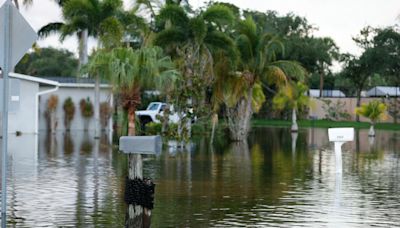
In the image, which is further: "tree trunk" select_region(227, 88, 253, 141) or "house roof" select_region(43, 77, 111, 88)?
"house roof" select_region(43, 77, 111, 88)

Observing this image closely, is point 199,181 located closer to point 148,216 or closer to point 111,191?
point 111,191

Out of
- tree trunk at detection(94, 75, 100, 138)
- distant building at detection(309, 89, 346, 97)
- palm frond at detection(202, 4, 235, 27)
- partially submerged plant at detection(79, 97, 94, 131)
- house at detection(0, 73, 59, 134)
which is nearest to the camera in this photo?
palm frond at detection(202, 4, 235, 27)

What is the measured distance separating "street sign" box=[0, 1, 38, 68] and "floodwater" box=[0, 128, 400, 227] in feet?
8.71

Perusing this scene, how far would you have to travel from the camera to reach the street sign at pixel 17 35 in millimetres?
8836

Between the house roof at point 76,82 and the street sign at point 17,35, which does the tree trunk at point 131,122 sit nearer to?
the street sign at point 17,35

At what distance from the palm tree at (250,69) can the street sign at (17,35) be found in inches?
938

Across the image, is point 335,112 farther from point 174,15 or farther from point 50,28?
point 174,15

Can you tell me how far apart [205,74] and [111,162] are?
9927 mm

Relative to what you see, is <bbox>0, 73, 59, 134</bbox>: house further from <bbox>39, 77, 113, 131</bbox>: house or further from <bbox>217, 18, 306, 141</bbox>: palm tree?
<bbox>217, 18, 306, 141</bbox>: palm tree

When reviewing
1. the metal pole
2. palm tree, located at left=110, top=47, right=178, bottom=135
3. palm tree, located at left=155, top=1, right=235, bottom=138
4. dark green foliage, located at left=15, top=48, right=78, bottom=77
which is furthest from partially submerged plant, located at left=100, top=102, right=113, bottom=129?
the metal pole

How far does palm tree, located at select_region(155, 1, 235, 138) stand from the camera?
2892cm

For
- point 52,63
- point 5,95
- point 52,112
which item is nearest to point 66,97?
point 52,112

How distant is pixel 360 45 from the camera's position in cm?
6644

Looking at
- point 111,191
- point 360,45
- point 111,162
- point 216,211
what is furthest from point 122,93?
point 360,45
